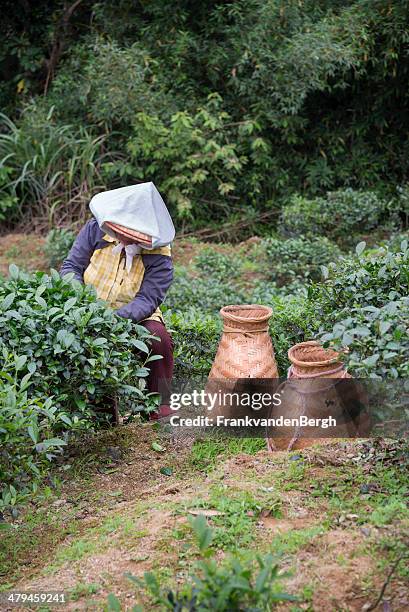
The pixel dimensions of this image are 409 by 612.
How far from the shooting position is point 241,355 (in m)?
4.33

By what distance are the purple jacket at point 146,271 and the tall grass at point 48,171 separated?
12.8 ft

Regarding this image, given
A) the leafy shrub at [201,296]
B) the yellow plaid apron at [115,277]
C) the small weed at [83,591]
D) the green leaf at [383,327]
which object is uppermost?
the green leaf at [383,327]

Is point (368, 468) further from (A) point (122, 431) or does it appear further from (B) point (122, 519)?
(A) point (122, 431)

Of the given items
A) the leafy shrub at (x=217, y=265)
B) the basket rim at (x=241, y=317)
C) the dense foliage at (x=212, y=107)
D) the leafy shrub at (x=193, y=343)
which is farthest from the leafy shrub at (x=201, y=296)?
the dense foliage at (x=212, y=107)

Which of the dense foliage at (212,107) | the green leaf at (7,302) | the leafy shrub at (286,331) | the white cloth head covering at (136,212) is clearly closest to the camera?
the green leaf at (7,302)

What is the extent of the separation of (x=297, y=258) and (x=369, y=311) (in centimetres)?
380

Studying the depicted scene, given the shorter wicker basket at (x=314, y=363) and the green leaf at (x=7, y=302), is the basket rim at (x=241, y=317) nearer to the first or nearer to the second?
the shorter wicker basket at (x=314, y=363)

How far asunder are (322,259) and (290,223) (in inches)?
41.2

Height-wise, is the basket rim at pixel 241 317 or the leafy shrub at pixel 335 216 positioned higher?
the basket rim at pixel 241 317

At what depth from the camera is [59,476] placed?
398 centimetres

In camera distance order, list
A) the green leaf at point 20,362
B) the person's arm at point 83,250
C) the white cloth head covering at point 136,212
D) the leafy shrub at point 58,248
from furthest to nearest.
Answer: the leafy shrub at point 58,248 → the person's arm at point 83,250 → the white cloth head covering at point 136,212 → the green leaf at point 20,362

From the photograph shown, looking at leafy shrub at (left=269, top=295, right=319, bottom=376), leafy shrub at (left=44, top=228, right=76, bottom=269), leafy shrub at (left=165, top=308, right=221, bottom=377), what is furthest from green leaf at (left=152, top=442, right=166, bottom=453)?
leafy shrub at (left=44, top=228, right=76, bottom=269)

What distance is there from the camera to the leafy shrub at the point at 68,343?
3.64 meters

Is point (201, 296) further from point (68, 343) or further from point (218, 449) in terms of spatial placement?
point (68, 343)
